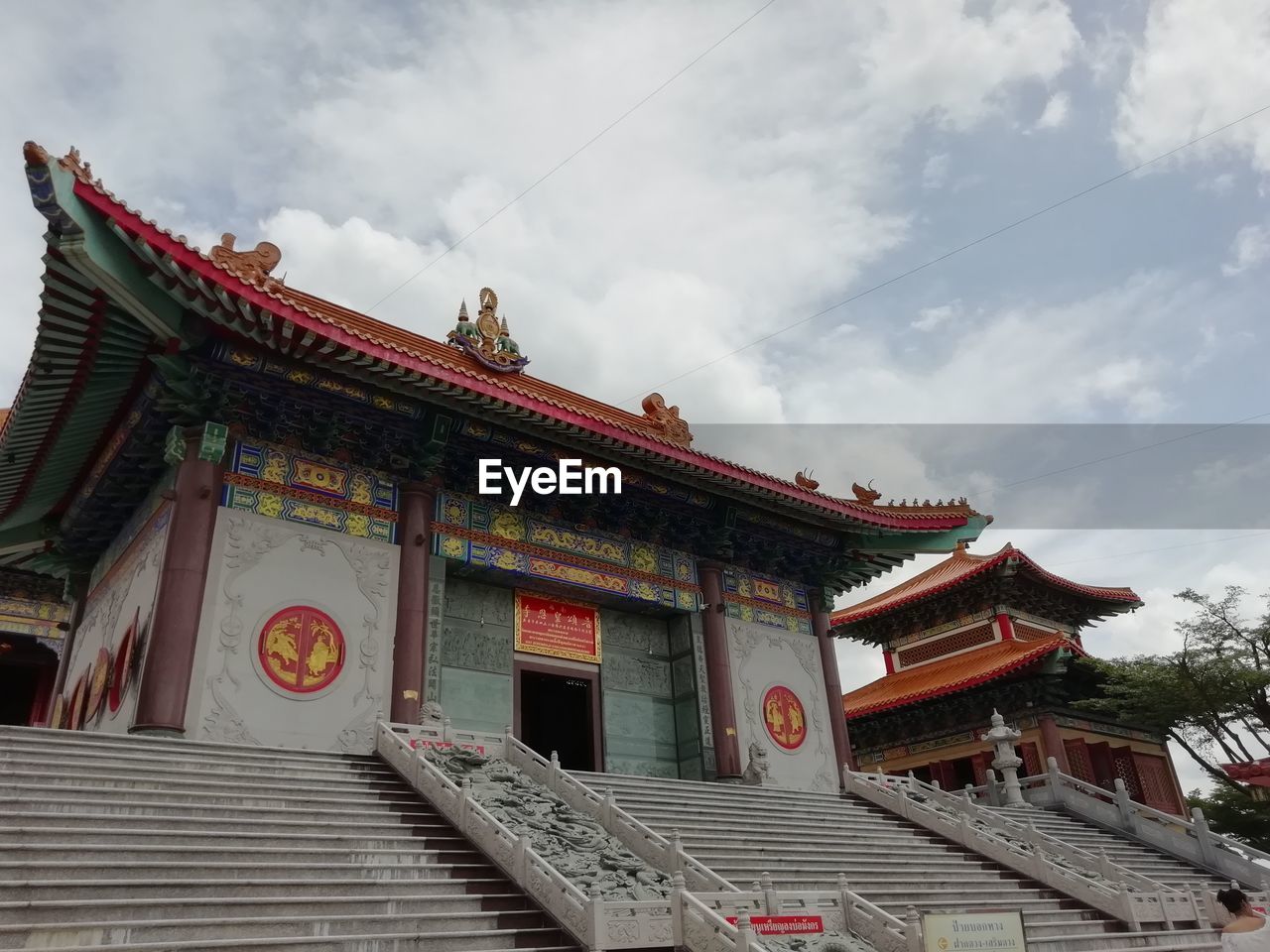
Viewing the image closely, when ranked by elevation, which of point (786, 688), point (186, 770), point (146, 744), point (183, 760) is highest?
point (786, 688)

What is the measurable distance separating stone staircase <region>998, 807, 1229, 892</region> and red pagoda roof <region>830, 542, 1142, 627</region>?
908cm

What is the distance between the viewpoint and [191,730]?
11.0 meters

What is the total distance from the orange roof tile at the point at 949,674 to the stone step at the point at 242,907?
1623 cm

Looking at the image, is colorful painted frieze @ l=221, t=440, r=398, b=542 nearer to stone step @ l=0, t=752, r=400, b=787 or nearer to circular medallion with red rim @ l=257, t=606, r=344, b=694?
circular medallion with red rim @ l=257, t=606, r=344, b=694

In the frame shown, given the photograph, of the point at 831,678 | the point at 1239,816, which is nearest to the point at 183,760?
the point at 831,678

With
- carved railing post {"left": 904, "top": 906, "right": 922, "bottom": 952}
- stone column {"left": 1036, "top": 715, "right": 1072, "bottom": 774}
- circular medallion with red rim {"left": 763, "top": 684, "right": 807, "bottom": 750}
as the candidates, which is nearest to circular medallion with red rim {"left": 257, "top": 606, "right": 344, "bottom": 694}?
carved railing post {"left": 904, "top": 906, "right": 922, "bottom": 952}

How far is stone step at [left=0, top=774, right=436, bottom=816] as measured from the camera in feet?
24.3

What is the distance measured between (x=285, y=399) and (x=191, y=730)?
439 centimetres

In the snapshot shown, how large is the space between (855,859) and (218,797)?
24.0 ft

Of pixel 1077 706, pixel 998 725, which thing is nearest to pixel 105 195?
pixel 998 725

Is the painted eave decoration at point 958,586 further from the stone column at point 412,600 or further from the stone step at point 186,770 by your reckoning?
the stone step at point 186,770

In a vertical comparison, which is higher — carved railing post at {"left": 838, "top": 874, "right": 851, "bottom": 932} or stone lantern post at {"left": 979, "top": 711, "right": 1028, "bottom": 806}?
stone lantern post at {"left": 979, "top": 711, "right": 1028, "bottom": 806}

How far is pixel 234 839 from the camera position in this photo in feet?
24.2

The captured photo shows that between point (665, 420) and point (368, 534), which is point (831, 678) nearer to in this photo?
point (665, 420)
